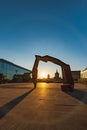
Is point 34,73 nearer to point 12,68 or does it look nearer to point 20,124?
point 20,124

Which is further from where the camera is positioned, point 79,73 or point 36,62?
point 79,73

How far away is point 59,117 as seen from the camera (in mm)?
8484

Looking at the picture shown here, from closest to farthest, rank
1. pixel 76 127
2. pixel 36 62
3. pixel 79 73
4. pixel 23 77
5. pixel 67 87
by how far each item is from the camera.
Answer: pixel 76 127, pixel 67 87, pixel 36 62, pixel 23 77, pixel 79 73

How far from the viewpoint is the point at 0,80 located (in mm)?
60562

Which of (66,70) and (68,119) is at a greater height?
(66,70)

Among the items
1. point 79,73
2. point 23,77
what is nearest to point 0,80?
point 23,77

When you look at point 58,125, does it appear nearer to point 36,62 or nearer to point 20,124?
point 20,124

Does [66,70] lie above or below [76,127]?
above

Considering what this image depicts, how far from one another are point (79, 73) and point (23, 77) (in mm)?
41178

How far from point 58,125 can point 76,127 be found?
2.42ft

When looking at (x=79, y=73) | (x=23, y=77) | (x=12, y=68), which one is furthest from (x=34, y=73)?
(x=79, y=73)

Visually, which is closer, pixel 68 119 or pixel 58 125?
pixel 58 125

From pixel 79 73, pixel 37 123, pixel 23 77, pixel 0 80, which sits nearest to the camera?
pixel 37 123

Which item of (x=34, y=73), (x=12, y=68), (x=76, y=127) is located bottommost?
(x=76, y=127)
